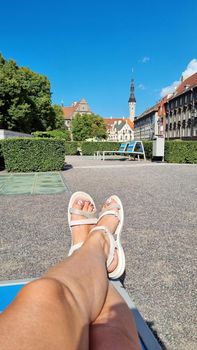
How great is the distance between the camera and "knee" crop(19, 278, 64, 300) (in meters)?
0.96

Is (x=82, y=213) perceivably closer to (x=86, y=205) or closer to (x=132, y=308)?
(x=86, y=205)

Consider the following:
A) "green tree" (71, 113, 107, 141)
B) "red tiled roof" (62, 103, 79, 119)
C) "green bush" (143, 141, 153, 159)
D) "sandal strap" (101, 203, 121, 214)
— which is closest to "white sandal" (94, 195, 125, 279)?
"sandal strap" (101, 203, 121, 214)

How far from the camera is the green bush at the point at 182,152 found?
17.5m

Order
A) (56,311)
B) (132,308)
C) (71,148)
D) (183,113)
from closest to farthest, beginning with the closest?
1. (56,311)
2. (132,308)
3. (71,148)
4. (183,113)

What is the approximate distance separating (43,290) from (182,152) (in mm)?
17626

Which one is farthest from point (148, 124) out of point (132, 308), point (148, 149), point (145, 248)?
point (132, 308)

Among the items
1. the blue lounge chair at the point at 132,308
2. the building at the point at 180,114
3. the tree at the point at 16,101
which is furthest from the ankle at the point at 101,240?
the building at the point at 180,114

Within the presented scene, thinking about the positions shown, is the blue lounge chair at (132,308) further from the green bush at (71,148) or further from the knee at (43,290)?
the green bush at (71,148)

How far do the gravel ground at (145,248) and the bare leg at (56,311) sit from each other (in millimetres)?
933

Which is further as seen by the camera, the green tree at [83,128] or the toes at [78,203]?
the green tree at [83,128]

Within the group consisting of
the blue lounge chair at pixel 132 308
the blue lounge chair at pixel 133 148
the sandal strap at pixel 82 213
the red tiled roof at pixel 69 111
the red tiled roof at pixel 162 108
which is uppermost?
the red tiled roof at pixel 69 111

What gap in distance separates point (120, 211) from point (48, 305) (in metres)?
1.72

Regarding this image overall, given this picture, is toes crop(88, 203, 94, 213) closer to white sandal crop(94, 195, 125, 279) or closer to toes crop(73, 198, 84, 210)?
toes crop(73, 198, 84, 210)

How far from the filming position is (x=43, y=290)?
99cm
